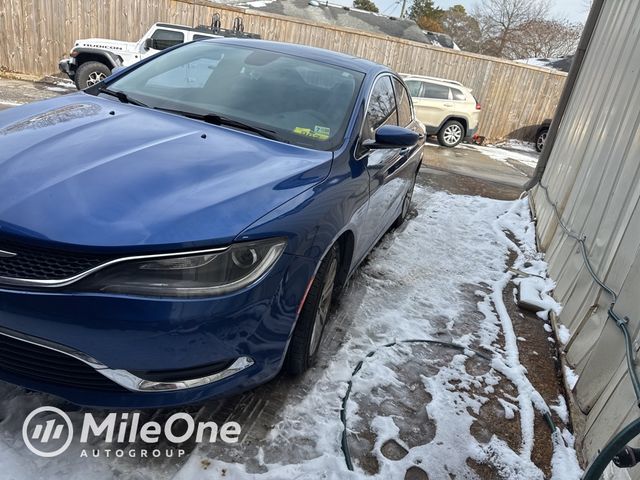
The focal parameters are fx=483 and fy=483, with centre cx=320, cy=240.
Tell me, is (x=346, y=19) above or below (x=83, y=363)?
above

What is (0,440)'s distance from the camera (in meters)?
1.91

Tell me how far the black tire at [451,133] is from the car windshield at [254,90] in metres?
10.4

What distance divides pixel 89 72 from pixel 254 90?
362 inches

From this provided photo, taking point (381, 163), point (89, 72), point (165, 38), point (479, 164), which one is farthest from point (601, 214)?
point (89, 72)

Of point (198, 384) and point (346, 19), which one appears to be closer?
point (198, 384)

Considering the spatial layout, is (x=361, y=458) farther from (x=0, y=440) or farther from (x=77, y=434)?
(x=0, y=440)

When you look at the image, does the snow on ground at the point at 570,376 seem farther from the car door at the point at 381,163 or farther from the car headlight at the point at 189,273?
the car headlight at the point at 189,273

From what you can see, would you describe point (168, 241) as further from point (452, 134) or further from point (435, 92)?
point (452, 134)

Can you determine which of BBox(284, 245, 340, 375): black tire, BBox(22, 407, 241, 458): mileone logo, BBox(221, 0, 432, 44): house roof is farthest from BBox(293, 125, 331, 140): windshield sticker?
BBox(221, 0, 432, 44): house roof

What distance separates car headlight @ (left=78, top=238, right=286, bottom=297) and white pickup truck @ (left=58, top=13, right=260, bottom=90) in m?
9.69

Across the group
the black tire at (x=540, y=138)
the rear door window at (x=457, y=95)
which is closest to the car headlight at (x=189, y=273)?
the rear door window at (x=457, y=95)

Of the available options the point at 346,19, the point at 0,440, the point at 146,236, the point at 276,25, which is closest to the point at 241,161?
the point at 146,236

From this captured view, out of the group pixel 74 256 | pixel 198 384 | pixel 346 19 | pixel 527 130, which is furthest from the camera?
pixel 346 19

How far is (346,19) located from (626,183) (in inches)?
980
